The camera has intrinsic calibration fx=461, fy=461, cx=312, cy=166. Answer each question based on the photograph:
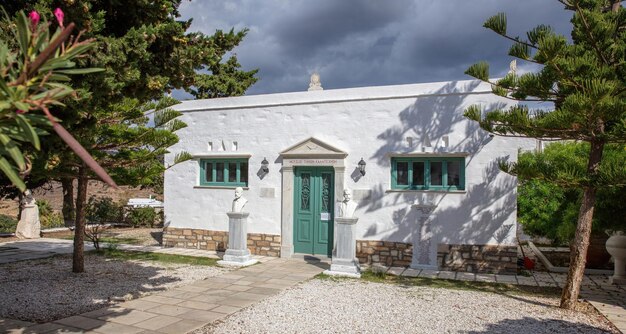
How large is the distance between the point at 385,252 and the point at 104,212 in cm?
1065

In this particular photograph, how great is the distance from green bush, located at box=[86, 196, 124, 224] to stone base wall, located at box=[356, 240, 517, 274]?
931cm

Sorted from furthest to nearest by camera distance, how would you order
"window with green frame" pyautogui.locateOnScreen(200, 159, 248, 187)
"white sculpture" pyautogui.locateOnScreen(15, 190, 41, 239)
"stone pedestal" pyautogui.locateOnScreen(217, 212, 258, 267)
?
"white sculpture" pyautogui.locateOnScreen(15, 190, 41, 239) → "window with green frame" pyautogui.locateOnScreen(200, 159, 248, 187) → "stone pedestal" pyautogui.locateOnScreen(217, 212, 258, 267)

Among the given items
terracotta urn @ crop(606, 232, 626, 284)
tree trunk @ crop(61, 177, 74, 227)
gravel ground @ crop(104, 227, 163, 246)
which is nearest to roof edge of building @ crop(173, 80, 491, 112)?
terracotta urn @ crop(606, 232, 626, 284)

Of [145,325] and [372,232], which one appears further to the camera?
[372,232]

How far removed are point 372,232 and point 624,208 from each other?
163 inches

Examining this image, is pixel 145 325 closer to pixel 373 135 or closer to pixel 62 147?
pixel 62 147

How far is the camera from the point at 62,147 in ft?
13.2

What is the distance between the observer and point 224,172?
34.5 feet

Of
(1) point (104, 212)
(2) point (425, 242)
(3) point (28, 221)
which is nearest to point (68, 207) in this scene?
(1) point (104, 212)

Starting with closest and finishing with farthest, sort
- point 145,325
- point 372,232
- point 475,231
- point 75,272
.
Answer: point 145,325 → point 75,272 → point 475,231 → point 372,232

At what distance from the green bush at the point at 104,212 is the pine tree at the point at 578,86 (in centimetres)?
1262

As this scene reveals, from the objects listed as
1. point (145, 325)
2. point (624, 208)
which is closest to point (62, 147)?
point (145, 325)

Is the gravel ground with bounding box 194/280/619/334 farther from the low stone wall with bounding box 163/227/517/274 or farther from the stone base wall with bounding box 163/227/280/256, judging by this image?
the stone base wall with bounding box 163/227/280/256

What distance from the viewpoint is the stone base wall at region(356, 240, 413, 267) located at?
8.78m
